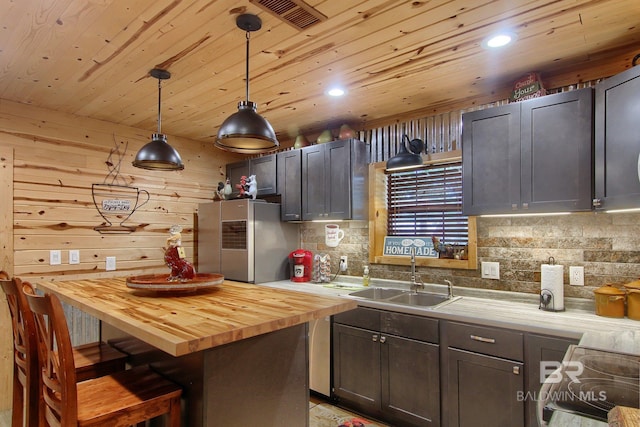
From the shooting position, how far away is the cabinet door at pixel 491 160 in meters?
2.41

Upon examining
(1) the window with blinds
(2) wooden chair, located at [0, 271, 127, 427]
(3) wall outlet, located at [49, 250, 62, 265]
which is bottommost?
(2) wooden chair, located at [0, 271, 127, 427]

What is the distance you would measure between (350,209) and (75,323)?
2.61 metres

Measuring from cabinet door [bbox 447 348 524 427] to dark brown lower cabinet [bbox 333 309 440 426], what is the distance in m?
0.12

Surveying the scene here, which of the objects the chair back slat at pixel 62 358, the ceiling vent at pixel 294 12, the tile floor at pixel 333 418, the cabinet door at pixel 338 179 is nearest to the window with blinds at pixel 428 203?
the cabinet door at pixel 338 179

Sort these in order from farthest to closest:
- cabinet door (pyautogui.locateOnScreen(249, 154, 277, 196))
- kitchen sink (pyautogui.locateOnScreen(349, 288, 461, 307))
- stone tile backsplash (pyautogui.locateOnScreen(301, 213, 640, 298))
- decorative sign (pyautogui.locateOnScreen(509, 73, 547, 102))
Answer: cabinet door (pyautogui.locateOnScreen(249, 154, 277, 196)) < kitchen sink (pyautogui.locateOnScreen(349, 288, 461, 307)) < decorative sign (pyautogui.locateOnScreen(509, 73, 547, 102)) < stone tile backsplash (pyautogui.locateOnScreen(301, 213, 640, 298))

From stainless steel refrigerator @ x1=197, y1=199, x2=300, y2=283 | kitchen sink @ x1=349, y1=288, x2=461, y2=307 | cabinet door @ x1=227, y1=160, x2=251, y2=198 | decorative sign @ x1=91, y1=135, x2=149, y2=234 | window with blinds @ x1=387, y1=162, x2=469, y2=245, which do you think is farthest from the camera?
cabinet door @ x1=227, y1=160, x2=251, y2=198

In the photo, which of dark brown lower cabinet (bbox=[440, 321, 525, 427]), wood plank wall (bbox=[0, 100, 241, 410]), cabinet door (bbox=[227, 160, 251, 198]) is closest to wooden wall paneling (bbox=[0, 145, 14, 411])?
wood plank wall (bbox=[0, 100, 241, 410])

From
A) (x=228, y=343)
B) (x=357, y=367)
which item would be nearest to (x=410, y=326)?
(x=357, y=367)

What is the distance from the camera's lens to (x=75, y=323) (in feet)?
10.6

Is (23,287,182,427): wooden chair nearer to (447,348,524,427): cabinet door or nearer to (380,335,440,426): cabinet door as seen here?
(380,335,440,426): cabinet door

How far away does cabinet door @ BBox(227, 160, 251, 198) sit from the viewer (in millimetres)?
4301

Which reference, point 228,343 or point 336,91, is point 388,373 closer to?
point 228,343

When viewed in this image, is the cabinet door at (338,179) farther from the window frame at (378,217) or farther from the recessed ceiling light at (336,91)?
the recessed ceiling light at (336,91)

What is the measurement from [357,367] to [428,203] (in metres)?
1.50
